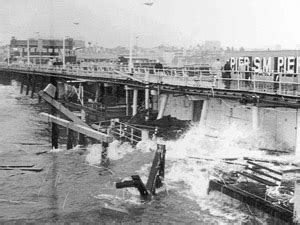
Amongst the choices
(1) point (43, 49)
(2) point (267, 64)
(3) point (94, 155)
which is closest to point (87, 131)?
(3) point (94, 155)

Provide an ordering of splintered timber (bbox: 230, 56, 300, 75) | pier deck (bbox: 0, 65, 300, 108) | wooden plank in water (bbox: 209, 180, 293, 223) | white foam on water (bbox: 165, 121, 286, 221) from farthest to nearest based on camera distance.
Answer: splintered timber (bbox: 230, 56, 300, 75) → pier deck (bbox: 0, 65, 300, 108) → white foam on water (bbox: 165, 121, 286, 221) → wooden plank in water (bbox: 209, 180, 293, 223)

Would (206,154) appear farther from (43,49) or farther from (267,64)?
(43,49)

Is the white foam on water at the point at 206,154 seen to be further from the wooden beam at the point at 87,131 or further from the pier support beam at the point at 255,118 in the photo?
the wooden beam at the point at 87,131

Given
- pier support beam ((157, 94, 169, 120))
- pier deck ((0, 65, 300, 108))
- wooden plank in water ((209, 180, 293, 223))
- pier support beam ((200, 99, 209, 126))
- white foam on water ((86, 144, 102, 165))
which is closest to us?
wooden plank in water ((209, 180, 293, 223))

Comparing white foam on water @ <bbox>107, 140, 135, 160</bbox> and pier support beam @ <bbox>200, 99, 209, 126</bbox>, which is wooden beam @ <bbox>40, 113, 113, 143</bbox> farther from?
pier support beam @ <bbox>200, 99, 209, 126</bbox>

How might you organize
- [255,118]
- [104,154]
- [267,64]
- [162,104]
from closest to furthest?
[255,118] → [104,154] → [267,64] → [162,104]

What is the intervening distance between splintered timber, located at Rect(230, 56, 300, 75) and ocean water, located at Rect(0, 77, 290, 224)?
4.04 meters

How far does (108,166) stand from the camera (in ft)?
71.9

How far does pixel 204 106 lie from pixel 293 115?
5966mm

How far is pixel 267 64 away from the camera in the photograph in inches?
923

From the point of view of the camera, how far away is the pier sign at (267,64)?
2195cm

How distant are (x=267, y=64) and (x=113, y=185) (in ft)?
37.2

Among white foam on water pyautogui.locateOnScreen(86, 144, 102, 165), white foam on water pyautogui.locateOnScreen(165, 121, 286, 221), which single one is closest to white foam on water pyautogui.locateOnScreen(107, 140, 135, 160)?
white foam on water pyautogui.locateOnScreen(86, 144, 102, 165)

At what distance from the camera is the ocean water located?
49.0 ft
